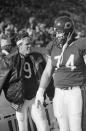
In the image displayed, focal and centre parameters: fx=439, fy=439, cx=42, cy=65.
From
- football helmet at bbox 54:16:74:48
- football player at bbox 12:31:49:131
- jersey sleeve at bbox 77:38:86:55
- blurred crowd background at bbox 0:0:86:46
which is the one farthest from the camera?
blurred crowd background at bbox 0:0:86:46

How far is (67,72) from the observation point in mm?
5215

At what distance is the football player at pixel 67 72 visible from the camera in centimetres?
514

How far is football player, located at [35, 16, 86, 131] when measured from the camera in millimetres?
5145

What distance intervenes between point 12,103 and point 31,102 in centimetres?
29

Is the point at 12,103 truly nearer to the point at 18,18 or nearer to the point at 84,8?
the point at 18,18

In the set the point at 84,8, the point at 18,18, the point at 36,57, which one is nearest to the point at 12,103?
the point at 36,57

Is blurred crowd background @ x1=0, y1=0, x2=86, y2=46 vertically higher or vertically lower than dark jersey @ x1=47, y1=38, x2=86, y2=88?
higher

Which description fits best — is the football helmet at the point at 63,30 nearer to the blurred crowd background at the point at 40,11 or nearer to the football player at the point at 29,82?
the football player at the point at 29,82

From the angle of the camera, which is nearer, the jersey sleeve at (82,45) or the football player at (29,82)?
the jersey sleeve at (82,45)

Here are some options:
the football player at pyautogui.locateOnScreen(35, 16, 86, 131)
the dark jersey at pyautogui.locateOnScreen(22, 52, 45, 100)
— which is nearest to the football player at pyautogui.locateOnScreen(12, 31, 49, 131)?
the dark jersey at pyautogui.locateOnScreen(22, 52, 45, 100)

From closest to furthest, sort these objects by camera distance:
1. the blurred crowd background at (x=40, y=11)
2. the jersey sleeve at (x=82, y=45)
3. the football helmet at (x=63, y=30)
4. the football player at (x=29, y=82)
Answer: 1. the jersey sleeve at (x=82, y=45)
2. the football helmet at (x=63, y=30)
3. the football player at (x=29, y=82)
4. the blurred crowd background at (x=40, y=11)

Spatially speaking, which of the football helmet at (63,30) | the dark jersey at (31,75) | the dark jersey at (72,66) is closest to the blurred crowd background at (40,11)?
the dark jersey at (31,75)

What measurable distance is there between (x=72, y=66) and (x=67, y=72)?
0.11m

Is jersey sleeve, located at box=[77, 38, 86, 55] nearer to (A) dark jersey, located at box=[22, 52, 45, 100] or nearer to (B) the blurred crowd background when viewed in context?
(A) dark jersey, located at box=[22, 52, 45, 100]
